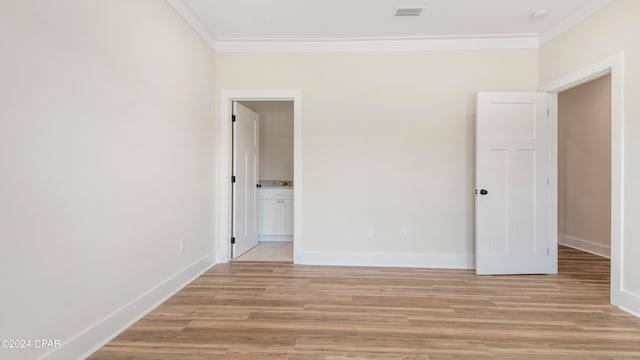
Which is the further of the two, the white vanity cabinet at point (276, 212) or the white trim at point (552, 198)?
the white vanity cabinet at point (276, 212)

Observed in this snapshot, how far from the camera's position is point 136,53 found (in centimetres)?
238

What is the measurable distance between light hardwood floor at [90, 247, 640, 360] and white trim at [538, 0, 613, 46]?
2.58 m

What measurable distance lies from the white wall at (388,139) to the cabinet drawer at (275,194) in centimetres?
145

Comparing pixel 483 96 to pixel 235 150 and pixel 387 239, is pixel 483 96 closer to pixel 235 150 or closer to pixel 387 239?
pixel 387 239

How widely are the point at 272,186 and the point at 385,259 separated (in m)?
2.47

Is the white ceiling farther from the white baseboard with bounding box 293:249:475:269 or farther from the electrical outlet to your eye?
the white baseboard with bounding box 293:249:475:269

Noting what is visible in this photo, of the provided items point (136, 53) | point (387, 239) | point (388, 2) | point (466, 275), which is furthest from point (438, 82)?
point (136, 53)

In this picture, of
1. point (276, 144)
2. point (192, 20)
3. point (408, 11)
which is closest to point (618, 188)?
point (408, 11)

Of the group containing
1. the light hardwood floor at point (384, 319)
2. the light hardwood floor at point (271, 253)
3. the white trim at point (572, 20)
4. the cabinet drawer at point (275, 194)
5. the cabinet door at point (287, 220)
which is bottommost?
the light hardwood floor at point (384, 319)

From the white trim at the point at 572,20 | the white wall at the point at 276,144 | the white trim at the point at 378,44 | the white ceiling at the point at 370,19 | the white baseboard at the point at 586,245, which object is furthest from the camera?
the white wall at the point at 276,144

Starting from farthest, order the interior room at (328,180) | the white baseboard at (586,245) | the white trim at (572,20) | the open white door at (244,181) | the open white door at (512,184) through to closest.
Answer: the white baseboard at (586,245), the open white door at (244,181), the open white door at (512,184), the white trim at (572,20), the interior room at (328,180)

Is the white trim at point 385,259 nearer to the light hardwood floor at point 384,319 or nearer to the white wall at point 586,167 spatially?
the light hardwood floor at point 384,319

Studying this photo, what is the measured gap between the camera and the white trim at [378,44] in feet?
12.0

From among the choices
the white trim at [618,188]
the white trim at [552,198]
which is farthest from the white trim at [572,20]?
the white trim at [552,198]
